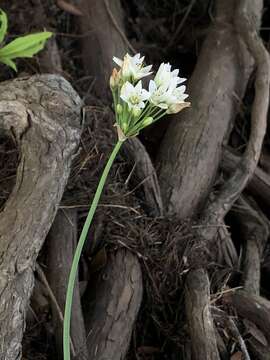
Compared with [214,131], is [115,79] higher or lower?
higher

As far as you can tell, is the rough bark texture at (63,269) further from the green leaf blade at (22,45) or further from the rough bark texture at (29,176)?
the green leaf blade at (22,45)

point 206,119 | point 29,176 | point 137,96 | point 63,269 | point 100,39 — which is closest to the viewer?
point 137,96

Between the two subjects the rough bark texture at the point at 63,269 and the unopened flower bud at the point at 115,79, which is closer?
the unopened flower bud at the point at 115,79

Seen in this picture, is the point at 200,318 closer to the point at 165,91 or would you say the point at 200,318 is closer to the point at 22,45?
the point at 165,91

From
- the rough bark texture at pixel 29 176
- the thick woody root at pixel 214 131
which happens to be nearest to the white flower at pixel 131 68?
the rough bark texture at pixel 29 176

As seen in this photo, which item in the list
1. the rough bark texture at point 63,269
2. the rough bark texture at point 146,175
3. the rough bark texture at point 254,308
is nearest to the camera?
the rough bark texture at point 63,269

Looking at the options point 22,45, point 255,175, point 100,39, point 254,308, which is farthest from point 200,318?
point 100,39

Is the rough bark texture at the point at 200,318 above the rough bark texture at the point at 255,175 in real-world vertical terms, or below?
below

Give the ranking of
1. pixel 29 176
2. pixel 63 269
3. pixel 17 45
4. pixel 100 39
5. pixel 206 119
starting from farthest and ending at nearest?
pixel 100 39 → pixel 206 119 → pixel 17 45 → pixel 63 269 → pixel 29 176
